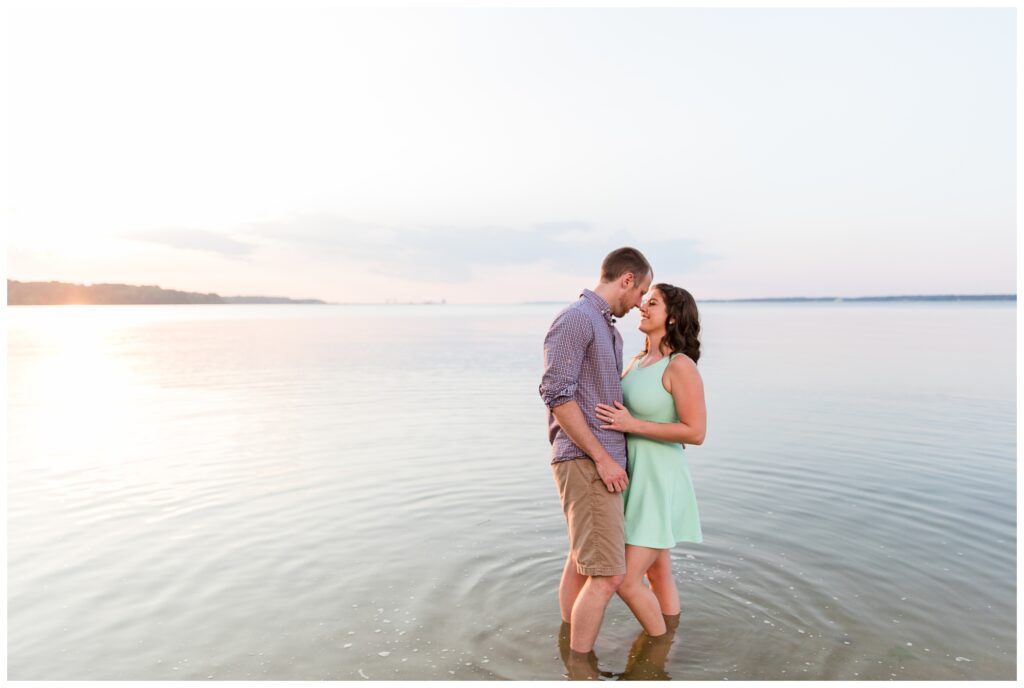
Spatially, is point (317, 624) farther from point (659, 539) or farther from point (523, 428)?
point (523, 428)

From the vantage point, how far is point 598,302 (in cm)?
473

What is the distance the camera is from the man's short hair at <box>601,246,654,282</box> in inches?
188

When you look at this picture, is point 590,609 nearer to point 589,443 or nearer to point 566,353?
point 589,443

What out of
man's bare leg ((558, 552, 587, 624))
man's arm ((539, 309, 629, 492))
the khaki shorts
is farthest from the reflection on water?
man's arm ((539, 309, 629, 492))

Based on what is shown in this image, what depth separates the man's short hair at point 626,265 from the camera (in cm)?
479

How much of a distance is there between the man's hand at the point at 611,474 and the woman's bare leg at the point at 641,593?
547mm

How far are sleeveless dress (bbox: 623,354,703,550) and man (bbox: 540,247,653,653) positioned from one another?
0.15 m

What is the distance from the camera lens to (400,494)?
9148mm

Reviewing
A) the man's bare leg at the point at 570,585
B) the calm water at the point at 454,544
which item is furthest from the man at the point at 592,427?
the calm water at the point at 454,544

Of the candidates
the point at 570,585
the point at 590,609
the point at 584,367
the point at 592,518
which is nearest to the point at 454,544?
the point at 570,585

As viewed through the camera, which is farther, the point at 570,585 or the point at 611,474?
the point at 570,585

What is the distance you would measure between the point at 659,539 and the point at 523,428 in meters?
8.66

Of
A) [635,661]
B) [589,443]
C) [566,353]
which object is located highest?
[566,353]

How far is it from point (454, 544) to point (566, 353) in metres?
3.47
